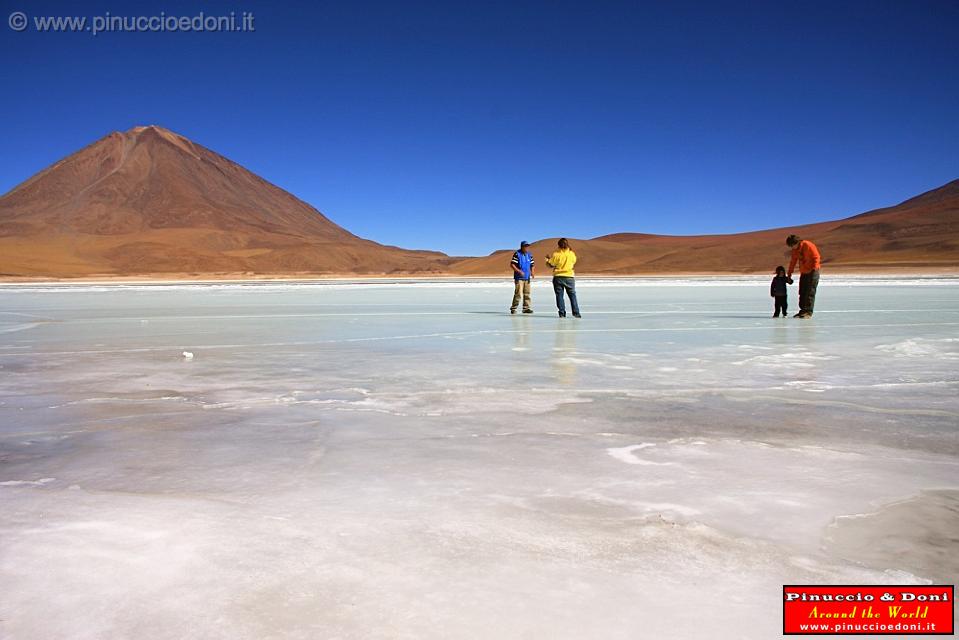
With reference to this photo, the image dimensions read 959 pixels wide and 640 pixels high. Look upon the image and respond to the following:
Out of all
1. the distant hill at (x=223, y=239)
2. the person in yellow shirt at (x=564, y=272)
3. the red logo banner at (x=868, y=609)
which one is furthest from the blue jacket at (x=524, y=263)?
the distant hill at (x=223, y=239)

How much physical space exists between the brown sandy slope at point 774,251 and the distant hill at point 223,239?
25cm

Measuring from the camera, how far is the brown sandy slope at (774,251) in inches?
3469

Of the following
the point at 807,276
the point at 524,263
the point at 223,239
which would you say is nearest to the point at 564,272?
the point at 524,263

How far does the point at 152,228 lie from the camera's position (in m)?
146

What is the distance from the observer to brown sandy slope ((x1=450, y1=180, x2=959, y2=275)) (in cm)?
8812

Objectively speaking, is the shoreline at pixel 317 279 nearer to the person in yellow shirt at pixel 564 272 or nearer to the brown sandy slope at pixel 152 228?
the brown sandy slope at pixel 152 228

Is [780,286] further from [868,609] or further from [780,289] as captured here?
[868,609]

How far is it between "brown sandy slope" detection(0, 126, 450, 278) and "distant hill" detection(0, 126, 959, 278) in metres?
0.30

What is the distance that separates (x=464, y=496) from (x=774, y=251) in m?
103

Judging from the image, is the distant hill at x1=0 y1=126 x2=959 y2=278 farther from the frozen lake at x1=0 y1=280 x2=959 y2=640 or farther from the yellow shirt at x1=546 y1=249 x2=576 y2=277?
the frozen lake at x1=0 y1=280 x2=959 y2=640

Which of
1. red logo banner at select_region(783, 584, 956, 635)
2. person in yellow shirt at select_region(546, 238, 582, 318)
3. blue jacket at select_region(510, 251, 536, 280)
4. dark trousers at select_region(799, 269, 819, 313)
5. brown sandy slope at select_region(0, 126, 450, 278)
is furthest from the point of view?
brown sandy slope at select_region(0, 126, 450, 278)

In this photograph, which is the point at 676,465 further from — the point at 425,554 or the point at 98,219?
the point at 98,219

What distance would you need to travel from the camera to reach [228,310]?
690 inches

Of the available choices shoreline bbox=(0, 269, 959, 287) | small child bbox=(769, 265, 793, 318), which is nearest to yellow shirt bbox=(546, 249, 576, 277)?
small child bbox=(769, 265, 793, 318)
